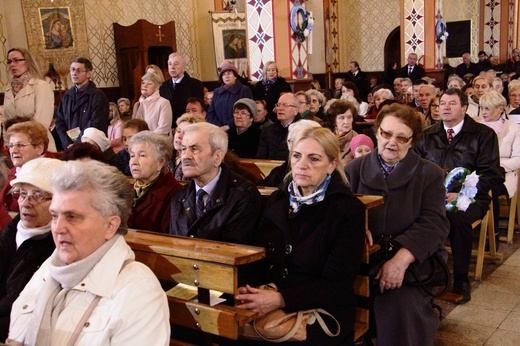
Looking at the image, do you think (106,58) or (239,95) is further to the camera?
(106,58)

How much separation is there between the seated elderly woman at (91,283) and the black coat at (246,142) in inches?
151

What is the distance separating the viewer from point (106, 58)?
10.7m

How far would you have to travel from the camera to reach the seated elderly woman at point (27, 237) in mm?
2412

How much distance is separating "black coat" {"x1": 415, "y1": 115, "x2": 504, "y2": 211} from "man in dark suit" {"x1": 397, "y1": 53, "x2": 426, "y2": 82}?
23.1 ft

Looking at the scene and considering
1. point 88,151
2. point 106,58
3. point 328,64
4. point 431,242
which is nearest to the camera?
point 431,242

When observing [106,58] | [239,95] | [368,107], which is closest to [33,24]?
[106,58]

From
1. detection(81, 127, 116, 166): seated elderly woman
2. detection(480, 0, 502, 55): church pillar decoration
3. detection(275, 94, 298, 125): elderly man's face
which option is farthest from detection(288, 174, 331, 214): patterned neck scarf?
detection(480, 0, 502, 55): church pillar decoration

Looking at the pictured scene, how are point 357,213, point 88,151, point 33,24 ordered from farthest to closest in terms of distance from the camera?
point 33,24
point 88,151
point 357,213

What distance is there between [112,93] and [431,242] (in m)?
8.80

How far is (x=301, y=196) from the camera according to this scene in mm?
2684

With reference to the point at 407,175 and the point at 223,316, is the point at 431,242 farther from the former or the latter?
the point at 223,316

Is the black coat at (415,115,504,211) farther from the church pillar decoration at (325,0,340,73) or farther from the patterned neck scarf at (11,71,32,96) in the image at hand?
the church pillar decoration at (325,0,340,73)

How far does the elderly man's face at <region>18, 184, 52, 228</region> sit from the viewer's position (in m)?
2.47

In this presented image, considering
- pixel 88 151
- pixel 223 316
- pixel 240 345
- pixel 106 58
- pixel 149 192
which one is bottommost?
pixel 240 345
